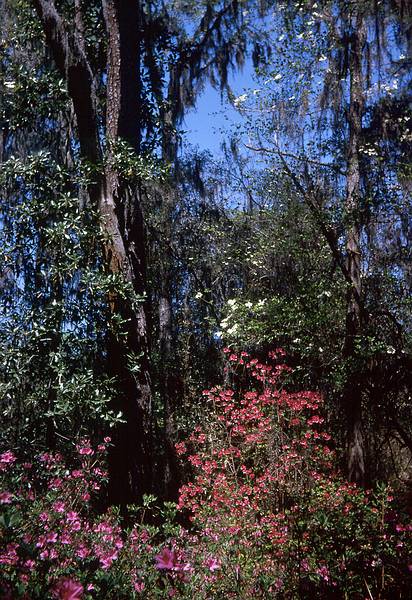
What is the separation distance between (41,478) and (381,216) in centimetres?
579

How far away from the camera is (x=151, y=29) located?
295 inches

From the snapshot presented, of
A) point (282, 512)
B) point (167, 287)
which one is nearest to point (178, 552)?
point (282, 512)

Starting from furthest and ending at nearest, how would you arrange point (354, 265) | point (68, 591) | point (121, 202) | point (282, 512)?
point (354, 265)
point (121, 202)
point (282, 512)
point (68, 591)

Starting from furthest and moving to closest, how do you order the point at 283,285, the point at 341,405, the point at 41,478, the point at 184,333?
the point at 184,333 < the point at 283,285 < the point at 341,405 < the point at 41,478

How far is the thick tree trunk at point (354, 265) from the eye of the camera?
6.89 metres

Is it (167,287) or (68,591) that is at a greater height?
(167,287)

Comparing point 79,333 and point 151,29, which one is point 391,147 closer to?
point 151,29

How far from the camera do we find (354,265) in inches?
291

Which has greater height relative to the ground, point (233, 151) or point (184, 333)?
point (233, 151)

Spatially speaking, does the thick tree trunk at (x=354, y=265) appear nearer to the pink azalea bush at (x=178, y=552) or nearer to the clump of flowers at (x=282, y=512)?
the clump of flowers at (x=282, y=512)

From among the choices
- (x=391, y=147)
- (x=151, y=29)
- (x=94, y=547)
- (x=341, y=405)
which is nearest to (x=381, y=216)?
(x=391, y=147)

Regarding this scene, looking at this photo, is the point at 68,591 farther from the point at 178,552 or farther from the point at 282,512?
the point at 282,512

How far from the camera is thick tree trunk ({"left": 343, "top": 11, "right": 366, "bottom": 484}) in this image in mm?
6891

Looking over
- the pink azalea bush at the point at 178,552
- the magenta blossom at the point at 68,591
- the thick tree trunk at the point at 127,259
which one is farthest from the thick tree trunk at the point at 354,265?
the magenta blossom at the point at 68,591
